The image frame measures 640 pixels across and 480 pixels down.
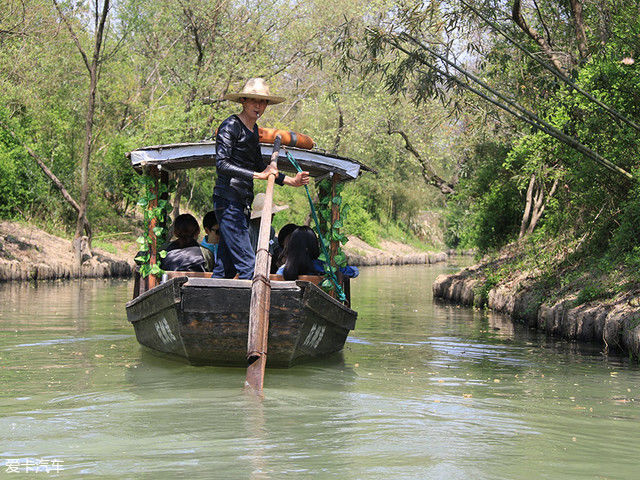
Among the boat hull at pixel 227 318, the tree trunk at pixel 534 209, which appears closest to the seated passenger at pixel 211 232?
the boat hull at pixel 227 318

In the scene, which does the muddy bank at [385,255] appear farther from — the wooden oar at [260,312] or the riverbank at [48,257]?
the wooden oar at [260,312]

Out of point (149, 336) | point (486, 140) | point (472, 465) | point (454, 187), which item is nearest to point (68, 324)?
point (149, 336)

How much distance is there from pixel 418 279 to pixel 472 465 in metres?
30.0

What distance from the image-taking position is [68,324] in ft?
50.0

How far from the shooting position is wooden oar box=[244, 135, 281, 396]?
852 cm

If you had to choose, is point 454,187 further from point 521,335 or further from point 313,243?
point 313,243

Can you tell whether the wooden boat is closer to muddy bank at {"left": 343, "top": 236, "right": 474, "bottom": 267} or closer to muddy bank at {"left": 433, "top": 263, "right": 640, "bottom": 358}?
muddy bank at {"left": 433, "top": 263, "right": 640, "bottom": 358}

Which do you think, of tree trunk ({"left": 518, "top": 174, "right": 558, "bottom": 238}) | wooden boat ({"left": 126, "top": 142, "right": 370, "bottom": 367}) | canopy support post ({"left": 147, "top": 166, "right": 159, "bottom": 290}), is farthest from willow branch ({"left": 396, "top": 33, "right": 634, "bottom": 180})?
tree trunk ({"left": 518, "top": 174, "right": 558, "bottom": 238})

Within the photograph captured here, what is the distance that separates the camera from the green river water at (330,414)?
5.91 m

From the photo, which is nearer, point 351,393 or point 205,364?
point 351,393

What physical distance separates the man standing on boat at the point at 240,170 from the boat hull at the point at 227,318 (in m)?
0.58

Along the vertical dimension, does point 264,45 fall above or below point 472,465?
above

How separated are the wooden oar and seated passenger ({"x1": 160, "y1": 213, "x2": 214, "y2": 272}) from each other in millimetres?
2689

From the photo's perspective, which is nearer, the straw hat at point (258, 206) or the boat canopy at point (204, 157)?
the straw hat at point (258, 206)
